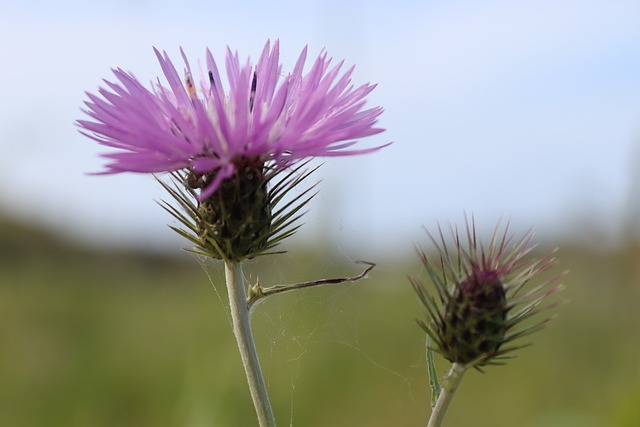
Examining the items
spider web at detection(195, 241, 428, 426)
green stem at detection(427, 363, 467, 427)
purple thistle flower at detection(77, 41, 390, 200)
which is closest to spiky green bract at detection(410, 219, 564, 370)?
green stem at detection(427, 363, 467, 427)

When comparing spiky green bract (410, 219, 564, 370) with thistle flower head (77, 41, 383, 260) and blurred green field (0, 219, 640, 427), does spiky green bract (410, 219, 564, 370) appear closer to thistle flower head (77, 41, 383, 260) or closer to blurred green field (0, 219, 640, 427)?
thistle flower head (77, 41, 383, 260)

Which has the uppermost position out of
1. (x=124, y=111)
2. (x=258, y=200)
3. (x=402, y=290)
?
(x=124, y=111)

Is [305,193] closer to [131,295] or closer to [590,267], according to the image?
[131,295]

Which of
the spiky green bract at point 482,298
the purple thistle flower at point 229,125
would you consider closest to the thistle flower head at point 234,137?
the purple thistle flower at point 229,125

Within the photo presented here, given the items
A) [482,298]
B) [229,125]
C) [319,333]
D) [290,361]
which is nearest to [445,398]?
[482,298]

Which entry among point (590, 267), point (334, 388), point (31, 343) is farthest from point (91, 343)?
point (590, 267)
